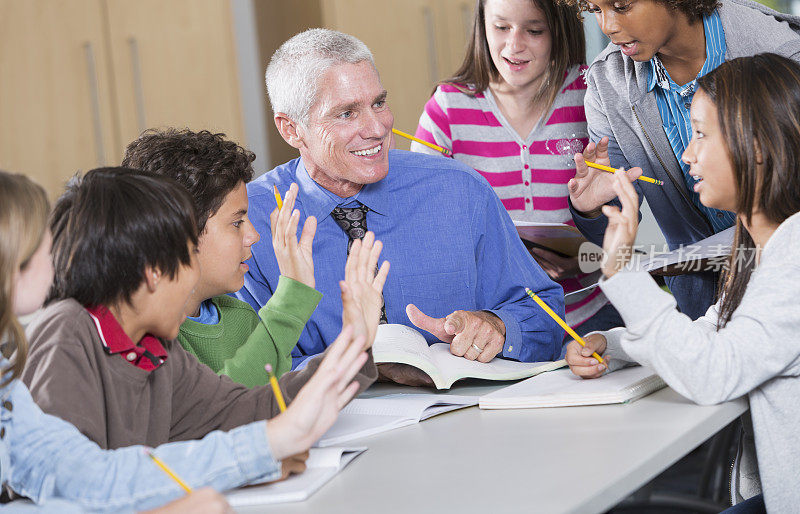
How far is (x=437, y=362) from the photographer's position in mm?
1501

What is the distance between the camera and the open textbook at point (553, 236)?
209 centimetres

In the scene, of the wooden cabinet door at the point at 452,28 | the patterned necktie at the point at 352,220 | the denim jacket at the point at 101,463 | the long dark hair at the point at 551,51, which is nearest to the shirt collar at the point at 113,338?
the denim jacket at the point at 101,463

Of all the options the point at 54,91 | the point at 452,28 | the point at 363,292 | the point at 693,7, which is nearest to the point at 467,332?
the point at 363,292

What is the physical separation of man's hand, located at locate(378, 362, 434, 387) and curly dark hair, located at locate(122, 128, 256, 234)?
396 mm

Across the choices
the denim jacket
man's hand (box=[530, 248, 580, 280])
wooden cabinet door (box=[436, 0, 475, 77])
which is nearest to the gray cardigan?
the denim jacket

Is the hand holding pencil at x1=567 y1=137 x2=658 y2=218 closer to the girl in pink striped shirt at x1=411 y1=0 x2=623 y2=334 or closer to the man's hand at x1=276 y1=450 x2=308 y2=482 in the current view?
the girl in pink striped shirt at x1=411 y1=0 x2=623 y2=334

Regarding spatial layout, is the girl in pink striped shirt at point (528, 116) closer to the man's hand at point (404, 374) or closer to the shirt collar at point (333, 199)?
the shirt collar at point (333, 199)

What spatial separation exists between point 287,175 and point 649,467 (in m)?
1.23

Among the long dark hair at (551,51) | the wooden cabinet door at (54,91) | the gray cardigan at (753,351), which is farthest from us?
the wooden cabinet door at (54,91)

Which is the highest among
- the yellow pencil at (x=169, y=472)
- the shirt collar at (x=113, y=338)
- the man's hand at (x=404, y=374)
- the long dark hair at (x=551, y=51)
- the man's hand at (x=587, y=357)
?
the long dark hair at (x=551, y=51)

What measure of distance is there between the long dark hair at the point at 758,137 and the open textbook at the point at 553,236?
0.69 metres

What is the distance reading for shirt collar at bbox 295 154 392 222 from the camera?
1.92m

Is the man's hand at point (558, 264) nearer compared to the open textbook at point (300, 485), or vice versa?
the open textbook at point (300, 485)

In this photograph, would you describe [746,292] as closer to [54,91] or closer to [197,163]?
[197,163]
